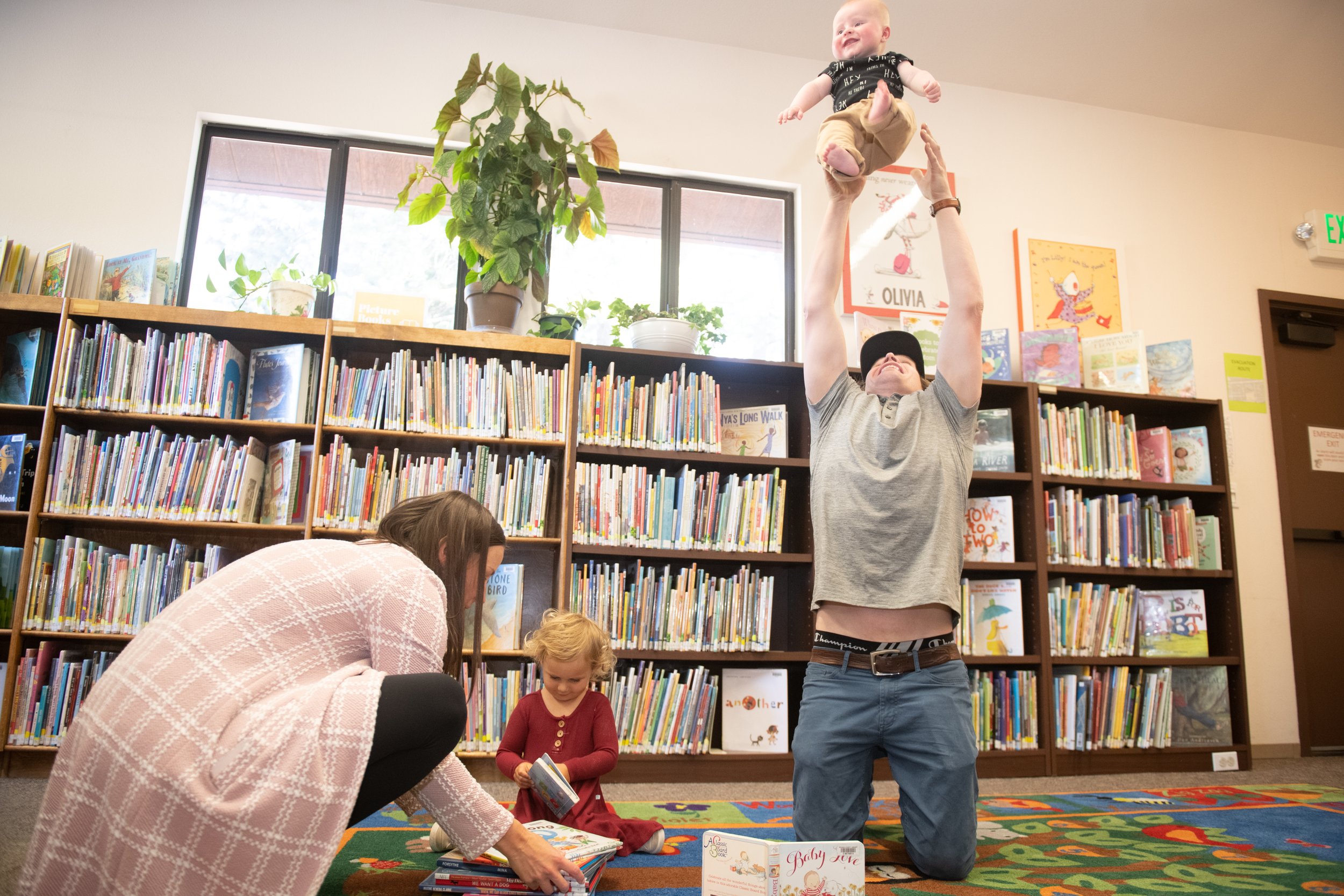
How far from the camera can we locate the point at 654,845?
191cm

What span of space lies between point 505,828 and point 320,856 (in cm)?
34

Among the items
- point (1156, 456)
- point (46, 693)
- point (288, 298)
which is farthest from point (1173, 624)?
point (46, 693)

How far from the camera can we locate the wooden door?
404 cm

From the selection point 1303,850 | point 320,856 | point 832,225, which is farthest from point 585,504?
point 1303,850

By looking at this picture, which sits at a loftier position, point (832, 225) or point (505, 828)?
point (832, 225)

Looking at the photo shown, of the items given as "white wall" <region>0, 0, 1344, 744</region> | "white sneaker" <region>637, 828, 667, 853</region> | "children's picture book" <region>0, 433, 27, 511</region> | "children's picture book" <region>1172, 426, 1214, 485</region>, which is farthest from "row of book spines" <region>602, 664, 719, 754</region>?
"children's picture book" <region>1172, 426, 1214, 485</region>

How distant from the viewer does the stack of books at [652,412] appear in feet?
10.4

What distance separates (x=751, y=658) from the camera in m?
3.07

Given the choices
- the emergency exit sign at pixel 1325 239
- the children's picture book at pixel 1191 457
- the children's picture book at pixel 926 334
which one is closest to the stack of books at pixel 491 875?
the children's picture book at pixel 926 334

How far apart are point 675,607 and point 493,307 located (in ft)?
4.42

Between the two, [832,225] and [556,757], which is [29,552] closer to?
[556,757]

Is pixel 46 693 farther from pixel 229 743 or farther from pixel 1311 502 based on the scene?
pixel 1311 502

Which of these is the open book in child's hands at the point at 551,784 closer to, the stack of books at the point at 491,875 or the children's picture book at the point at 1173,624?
the stack of books at the point at 491,875

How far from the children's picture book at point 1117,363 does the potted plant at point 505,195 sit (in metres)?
2.30
